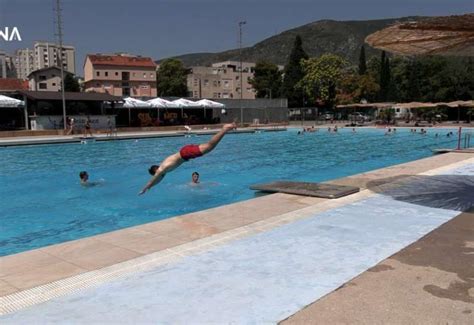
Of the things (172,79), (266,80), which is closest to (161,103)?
(266,80)

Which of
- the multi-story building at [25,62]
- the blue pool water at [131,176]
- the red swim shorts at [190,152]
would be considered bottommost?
the blue pool water at [131,176]

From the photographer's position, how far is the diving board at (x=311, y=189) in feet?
30.0

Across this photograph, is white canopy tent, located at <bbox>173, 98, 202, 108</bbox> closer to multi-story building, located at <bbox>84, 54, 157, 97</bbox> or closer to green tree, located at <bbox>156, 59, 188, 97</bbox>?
green tree, located at <bbox>156, 59, 188, 97</bbox>

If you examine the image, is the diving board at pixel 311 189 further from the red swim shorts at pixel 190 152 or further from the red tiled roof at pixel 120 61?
the red tiled roof at pixel 120 61

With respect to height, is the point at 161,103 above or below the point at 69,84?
below

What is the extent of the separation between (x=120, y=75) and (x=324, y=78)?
5009 cm

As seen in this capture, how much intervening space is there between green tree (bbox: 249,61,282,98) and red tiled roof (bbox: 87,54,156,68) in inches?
953

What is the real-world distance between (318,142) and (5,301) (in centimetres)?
2769

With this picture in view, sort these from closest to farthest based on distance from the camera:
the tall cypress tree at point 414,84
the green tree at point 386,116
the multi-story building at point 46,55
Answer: the green tree at point 386,116
the tall cypress tree at point 414,84
the multi-story building at point 46,55

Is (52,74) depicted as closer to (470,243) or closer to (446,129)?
(446,129)

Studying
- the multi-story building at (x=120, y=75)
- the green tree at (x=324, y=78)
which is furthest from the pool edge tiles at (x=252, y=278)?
the multi-story building at (x=120, y=75)

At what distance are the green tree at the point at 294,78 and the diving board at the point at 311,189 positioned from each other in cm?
5718

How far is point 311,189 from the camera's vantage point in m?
9.68

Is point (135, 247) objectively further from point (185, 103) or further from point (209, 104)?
point (209, 104)
